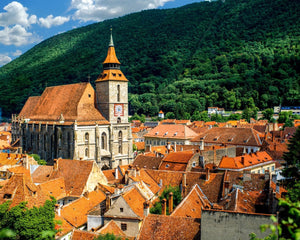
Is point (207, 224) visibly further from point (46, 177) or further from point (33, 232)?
point (46, 177)

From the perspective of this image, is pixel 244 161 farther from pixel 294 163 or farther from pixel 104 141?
pixel 104 141

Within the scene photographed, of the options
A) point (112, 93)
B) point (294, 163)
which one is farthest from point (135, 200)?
point (112, 93)

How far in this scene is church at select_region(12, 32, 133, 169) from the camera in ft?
181

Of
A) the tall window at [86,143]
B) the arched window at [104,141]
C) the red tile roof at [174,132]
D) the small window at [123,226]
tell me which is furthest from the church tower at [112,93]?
the small window at [123,226]

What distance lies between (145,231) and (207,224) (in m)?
5.31

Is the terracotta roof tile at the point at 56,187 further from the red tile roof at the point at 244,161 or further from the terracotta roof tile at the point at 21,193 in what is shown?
the red tile roof at the point at 244,161

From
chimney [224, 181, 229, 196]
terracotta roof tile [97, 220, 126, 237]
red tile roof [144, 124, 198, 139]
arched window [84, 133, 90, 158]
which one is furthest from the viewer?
red tile roof [144, 124, 198, 139]

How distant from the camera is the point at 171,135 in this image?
259 ft

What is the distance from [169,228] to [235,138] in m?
47.1

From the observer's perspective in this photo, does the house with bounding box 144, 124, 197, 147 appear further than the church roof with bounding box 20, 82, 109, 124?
Yes

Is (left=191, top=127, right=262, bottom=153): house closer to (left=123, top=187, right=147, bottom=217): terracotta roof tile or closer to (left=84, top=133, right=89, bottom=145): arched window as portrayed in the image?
(left=84, top=133, right=89, bottom=145): arched window

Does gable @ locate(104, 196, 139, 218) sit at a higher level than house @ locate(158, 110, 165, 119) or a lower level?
lower

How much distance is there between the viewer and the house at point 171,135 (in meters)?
76.3

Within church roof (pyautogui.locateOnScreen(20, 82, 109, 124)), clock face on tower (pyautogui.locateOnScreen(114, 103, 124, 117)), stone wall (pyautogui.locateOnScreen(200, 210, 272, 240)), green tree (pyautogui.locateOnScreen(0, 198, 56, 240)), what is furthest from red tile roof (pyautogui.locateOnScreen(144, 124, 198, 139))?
green tree (pyautogui.locateOnScreen(0, 198, 56, 240))
